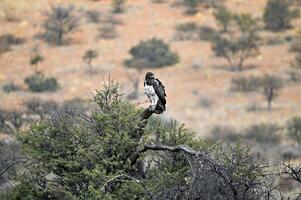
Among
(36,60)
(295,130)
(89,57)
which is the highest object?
(89,57)

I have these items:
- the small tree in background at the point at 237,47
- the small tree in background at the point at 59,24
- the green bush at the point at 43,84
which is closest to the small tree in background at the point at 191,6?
the small tree in background at the point at 237,47

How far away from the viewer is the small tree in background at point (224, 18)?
148 feet

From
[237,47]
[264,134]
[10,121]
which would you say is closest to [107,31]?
[237,47]

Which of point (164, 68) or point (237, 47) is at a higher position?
point (237, 47)

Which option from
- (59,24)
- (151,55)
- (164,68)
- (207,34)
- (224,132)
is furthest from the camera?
(59,24)

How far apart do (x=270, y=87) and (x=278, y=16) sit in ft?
43.7

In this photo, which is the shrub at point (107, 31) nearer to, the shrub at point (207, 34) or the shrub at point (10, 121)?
the shrub at point (207, 34)

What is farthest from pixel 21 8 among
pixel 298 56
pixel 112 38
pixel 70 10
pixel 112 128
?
pixel 112 128

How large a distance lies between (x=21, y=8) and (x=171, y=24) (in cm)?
1159

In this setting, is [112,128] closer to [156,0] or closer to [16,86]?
[16,86]

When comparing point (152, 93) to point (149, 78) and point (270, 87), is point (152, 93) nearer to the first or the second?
point (149, 78)

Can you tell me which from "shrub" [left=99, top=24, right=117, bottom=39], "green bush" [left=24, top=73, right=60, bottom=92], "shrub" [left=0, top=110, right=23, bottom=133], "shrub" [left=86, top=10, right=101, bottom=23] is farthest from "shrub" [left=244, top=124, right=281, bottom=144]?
"shrub" [left=86, top=10, right=101, bottom=23]

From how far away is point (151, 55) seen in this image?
41.1m

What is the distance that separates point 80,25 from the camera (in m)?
46.7
